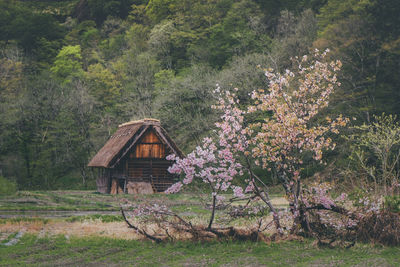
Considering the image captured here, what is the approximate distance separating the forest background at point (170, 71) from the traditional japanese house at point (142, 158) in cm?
699

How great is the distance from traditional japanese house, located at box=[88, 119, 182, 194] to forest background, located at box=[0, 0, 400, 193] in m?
6.99

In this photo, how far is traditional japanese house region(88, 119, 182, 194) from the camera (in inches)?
1462

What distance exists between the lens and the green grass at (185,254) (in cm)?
1109

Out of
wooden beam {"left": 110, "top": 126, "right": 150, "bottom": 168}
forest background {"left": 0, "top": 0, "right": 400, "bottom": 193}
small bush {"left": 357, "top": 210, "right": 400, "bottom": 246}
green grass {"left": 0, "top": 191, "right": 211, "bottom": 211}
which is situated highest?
forest background {"left": 0, "top": 0, "right": 400, "bottom": 193}

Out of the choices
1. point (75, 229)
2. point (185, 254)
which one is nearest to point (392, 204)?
point (185, 254)

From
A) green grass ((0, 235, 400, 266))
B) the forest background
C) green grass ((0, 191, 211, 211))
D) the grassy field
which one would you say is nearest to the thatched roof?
green grass ((0, 191, 211, 211))

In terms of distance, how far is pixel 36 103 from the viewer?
54.5 metres

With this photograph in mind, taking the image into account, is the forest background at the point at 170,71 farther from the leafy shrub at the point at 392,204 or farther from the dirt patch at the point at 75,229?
the leafy shrub at the point at 392,204

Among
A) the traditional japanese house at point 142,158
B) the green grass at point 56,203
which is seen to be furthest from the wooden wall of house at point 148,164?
the green grass at point 56,203

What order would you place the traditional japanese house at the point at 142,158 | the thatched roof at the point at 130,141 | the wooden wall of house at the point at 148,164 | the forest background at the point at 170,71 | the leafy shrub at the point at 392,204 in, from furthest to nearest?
the forest background at the point at 170,71
the wooden wall of house at the point at 148,164
the traditional japanese house at the point at 142,158
the thatched roof at the point at 130,141
the leafy shrub at the point at 392,204

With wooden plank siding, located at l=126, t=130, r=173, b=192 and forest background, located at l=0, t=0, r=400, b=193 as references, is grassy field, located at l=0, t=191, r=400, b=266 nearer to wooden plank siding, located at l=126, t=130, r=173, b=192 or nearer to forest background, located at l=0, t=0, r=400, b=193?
forest background, located at l=0, t=0, r=400, b=193

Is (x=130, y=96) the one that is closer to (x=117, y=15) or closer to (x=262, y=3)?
(x=262, y=3)

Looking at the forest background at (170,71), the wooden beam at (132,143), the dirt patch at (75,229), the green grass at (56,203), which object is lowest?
the green grass at (56,203)

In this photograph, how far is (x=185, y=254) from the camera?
1211 centimetres
